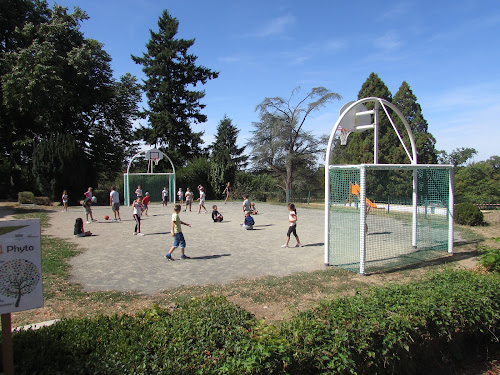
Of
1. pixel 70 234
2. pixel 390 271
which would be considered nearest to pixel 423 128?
pixel 390 271

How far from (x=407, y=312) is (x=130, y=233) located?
1228 cm

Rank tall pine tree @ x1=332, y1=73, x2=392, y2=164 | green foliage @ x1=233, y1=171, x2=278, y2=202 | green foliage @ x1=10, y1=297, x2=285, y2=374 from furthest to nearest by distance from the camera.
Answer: tall pine tree @ x1=332, y1=73, x2=392, y2=164 < green foliage @ x1=233, y1=171, x2=278, y2=202 < green foliage @ x1=10, y1=297, x2=285, y2=374

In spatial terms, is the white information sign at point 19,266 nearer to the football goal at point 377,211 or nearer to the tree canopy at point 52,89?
the football goal at point 377,211

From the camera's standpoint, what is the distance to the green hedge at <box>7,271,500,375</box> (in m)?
3.19

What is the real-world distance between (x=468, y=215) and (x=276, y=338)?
17.8 metres

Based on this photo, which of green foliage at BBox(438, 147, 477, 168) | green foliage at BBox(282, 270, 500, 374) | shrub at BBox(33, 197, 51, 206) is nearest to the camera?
green foliage at BBox(282, 270, 500, 374)

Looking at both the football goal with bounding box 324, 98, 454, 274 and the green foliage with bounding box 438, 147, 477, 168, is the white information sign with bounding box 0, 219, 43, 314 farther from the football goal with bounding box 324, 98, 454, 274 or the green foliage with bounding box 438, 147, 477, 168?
the green foliage with bounding box 438, 147, 477, 168

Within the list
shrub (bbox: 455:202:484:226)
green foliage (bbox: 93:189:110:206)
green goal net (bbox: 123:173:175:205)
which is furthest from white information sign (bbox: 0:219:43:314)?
green foliage (bbox: 93:189:110:206)

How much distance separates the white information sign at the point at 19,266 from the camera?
10.5 ft

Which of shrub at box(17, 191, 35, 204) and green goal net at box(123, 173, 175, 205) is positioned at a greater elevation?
green goal net at box(123, 173, 175, 205)

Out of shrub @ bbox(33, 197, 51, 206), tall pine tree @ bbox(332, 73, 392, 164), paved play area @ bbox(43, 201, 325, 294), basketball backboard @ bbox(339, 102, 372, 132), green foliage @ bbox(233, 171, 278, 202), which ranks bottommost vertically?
paved play area @ bbox(43, 201, 325, 294)

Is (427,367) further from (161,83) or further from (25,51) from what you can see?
(161,83)

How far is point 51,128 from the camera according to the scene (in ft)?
104

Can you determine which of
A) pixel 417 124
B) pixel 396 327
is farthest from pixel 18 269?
pixel 417 124
